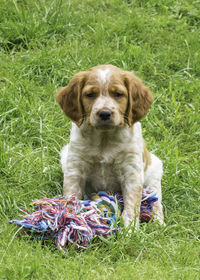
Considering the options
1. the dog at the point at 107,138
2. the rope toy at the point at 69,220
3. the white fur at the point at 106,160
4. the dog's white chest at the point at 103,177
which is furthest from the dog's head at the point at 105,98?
the rope toy at the point at 69,220

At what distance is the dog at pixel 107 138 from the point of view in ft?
17.4

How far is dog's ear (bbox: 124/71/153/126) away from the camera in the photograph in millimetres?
5445

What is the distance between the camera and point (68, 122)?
7.23 metres

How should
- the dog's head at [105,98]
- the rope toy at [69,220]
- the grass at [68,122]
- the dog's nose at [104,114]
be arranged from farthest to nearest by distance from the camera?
the dog's head at [105,98]
the dog's nose at [104,114]
the rope toy at [69,220]
the grass at [68,122]

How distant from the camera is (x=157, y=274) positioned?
13.8 feet

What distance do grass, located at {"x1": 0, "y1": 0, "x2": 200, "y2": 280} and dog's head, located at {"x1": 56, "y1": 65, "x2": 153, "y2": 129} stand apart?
100 centimetres

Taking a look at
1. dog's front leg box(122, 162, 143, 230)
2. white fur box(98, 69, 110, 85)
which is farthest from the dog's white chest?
white fur box(98, 69, 110, 85)

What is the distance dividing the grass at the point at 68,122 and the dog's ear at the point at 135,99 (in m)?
1.10

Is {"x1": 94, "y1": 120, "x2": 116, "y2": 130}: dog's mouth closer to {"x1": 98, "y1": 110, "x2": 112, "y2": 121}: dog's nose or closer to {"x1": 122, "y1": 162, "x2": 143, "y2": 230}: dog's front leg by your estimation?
{"x1": 98, "y1": 110, "x2": 112, "y2": 121}: dog's nose

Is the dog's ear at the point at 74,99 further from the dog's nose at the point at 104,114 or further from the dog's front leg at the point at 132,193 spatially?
the dog's front leg at the point at 132,193

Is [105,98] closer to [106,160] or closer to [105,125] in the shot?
[105,125]

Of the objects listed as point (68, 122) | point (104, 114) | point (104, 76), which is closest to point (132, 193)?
point (104, 114)

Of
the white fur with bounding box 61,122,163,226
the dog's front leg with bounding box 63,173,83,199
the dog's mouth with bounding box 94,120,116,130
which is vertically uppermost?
the dog's mouth with bounding box 94,120,116,130

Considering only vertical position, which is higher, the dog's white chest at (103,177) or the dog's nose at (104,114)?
the dog's nose at (104,114)
